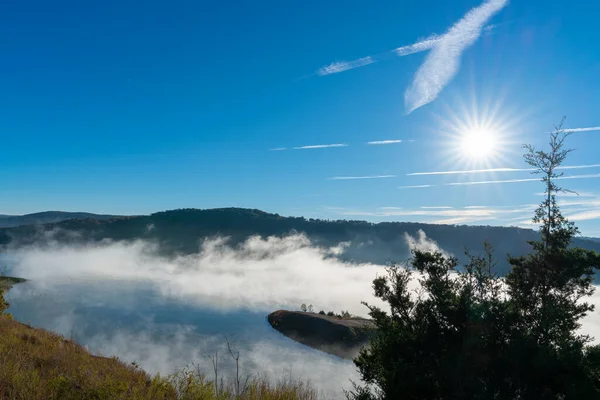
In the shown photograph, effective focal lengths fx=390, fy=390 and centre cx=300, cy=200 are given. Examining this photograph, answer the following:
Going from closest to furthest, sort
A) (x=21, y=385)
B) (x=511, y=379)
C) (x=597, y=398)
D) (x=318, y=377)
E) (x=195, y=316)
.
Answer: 1. (x=21, y=385)
2. (x=597, y=398)
3. (x=511, y=379)
4. (x=318, y=377)
5. (x=195, y=316)

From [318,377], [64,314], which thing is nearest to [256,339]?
[318,377]

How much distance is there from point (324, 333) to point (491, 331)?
68416mm

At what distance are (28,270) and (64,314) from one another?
112 meters

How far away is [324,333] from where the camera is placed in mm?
80125

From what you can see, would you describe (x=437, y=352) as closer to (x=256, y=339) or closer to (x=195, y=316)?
(x=256, y=339)

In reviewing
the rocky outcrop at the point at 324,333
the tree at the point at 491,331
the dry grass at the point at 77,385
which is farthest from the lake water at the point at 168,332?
the dry grass at the point at 77,385

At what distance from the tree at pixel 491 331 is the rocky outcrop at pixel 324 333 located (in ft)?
161

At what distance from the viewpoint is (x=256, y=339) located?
84125mm

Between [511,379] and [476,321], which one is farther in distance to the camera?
[476,321]

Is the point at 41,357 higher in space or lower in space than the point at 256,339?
higher

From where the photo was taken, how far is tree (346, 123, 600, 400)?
45.1 feet

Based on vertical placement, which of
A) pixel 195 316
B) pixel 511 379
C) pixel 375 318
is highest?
→ pixel 375 318

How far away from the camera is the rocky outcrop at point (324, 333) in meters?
72.9

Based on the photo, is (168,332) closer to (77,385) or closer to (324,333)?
(324,333)
